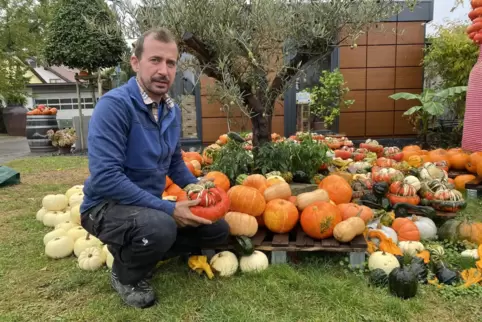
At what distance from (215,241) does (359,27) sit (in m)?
2.71

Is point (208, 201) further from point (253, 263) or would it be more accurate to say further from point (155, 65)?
point (155, 65)

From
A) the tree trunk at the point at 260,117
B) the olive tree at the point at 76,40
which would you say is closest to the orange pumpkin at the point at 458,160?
the tree trunk at the point at 260,117

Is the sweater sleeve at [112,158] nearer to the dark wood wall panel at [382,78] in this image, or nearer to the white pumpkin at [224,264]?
the white pumpkin at [224,264]

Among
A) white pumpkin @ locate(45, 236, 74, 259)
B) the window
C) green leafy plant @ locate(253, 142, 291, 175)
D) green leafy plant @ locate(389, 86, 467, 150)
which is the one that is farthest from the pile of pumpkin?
the window

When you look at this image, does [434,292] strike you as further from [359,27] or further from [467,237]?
[359,27]

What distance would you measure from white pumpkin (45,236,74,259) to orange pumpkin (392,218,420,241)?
2.67m

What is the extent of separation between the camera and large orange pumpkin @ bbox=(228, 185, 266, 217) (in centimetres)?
294

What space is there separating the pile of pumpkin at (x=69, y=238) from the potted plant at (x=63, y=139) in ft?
22.0

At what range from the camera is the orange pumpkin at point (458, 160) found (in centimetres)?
491

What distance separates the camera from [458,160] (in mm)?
4922

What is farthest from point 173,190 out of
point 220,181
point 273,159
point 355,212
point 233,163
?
point 355,212

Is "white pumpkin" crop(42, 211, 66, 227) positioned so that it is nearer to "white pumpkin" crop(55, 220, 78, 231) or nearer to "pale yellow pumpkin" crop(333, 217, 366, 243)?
"white pumpkin" crop(55, 220, 78, 231)

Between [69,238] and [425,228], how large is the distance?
296cm

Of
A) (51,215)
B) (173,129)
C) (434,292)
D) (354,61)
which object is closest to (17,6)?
(354,61)
